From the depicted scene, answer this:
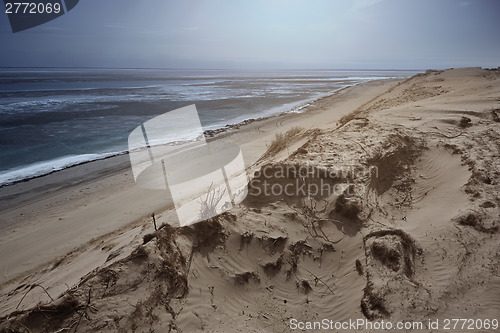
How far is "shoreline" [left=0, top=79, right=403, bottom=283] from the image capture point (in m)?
5.38

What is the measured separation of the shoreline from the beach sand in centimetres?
4

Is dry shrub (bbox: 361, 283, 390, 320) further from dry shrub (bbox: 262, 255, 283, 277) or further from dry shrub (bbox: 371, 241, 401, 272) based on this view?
dry shrub (bbox: 262, 255, 283, 277)

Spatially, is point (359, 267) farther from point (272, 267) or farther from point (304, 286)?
point (272, 267)

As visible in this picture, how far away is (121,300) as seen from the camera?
9.25ft

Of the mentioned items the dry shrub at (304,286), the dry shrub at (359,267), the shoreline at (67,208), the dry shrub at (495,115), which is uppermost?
the dry shrub at (495,115)

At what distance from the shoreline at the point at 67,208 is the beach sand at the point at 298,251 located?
0.04 m

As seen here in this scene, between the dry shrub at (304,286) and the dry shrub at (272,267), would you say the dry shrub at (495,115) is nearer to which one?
the dry shrub at (304,286)

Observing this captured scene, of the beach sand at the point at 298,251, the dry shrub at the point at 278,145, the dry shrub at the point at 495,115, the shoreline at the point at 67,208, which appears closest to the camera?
the beach sand at the point at 298,251

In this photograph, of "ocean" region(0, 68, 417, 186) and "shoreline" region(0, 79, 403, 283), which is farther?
"ocean" region(0, 68, 417, 186)

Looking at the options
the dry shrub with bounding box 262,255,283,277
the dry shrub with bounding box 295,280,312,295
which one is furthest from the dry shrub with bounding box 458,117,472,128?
the dry shrub with bounding box 262,255,283,277

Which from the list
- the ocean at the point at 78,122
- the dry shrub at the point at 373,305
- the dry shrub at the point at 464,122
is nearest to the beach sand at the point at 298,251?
the dry shrub at the point at 373,305

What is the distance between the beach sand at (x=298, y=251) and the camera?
2949 mm

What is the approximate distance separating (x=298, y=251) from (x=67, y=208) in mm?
6493

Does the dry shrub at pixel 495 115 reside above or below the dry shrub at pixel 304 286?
above
